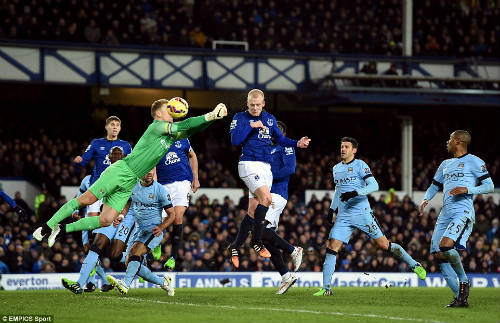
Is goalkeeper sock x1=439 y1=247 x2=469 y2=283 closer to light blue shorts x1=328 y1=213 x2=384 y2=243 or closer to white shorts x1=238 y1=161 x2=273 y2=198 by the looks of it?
light blue shorts x1=328 y1=213 x2=384 y2=243

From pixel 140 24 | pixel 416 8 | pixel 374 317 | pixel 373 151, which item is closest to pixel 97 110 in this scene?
pixel 140 24

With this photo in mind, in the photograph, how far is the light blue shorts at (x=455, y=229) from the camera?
12.6 m

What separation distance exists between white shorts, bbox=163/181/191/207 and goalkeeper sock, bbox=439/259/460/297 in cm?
475

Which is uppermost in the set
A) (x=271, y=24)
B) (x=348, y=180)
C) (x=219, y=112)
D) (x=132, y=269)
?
(x=271, y=24)

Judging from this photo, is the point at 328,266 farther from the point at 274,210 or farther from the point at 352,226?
the point at 274,210

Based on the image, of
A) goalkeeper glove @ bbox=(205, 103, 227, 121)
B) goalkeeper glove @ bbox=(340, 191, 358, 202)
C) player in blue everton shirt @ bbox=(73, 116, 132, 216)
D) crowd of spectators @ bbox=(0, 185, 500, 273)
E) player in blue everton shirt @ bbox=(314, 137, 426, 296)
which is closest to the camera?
goalkeeper glove @ bbox=(205, 103, 227, 121)

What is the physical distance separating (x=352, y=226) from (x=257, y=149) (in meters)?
2.31

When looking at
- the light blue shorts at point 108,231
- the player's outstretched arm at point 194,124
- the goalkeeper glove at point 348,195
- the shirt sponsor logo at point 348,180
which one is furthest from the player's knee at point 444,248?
the light blue shorts at point 108,231

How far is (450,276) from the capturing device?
1271 centimetres

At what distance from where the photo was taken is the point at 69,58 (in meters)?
29.2

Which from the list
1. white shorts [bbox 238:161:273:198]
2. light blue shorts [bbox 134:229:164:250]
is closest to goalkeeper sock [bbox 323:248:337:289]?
white shorts [bbox 238:161:273:198]

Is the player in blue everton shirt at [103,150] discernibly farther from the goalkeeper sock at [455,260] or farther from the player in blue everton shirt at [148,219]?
the goalkeeper sock at [455,260]

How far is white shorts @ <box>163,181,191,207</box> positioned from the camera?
15.2 m

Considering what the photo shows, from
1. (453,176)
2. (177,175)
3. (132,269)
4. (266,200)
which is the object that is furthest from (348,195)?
(132,269)
